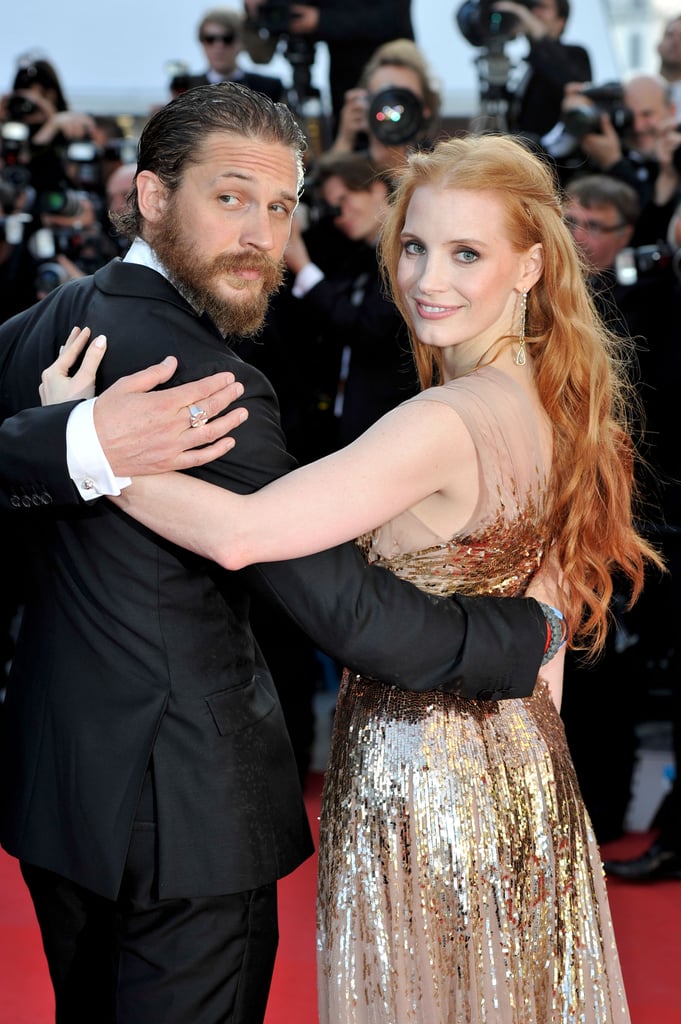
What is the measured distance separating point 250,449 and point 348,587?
8.6 inches

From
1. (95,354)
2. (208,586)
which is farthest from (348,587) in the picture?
(95,354)

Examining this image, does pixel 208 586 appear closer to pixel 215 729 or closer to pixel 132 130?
pixel 215 729

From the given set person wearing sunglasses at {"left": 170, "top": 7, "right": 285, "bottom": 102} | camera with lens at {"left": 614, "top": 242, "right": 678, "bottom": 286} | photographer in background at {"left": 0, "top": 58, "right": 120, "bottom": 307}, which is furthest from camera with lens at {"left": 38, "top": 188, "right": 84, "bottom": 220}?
camera with lens at {"left": 614, "top": 242, "right": 678, "bottom": 286}

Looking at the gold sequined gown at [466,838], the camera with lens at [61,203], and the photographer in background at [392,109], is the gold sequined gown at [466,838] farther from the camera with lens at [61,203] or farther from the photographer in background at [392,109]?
the camera with lens at [61,203]

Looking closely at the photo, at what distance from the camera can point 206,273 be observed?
5.55 ft

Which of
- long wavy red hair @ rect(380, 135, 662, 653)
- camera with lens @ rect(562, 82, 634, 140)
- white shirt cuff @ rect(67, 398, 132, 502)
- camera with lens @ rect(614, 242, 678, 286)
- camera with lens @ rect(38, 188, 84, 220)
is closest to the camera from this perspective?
white shirt cuff @ rect(67, 398, 132, 502)

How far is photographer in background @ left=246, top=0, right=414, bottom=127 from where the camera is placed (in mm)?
5062

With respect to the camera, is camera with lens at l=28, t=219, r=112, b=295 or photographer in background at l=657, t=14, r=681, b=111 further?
photographer in background at l=657, t=14, r=681, b=111

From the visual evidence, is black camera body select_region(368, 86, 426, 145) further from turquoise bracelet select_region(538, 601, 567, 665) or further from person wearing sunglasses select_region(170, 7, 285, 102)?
turquoise bracelet select_region(538, 601, 567, 665)

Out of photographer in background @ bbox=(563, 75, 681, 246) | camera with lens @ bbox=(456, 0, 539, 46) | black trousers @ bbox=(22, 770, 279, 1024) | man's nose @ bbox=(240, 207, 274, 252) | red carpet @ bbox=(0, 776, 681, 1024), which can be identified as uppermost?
camera with lens @ bbox=(456, 0, 539, 46)

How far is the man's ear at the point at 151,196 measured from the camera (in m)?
1.72

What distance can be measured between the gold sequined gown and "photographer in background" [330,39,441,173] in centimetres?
245

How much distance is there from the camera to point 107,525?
159 centimetres

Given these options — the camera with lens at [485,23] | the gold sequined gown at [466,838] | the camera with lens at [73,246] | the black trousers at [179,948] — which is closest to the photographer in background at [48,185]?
the camera with lens at [73,246]
